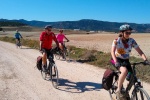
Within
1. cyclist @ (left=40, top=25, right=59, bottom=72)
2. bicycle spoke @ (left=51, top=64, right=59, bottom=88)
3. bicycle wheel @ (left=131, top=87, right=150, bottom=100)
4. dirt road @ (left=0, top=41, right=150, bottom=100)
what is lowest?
dirt road @ (left=0, top=41, right=150, bottom=100)

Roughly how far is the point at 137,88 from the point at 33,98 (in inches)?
142

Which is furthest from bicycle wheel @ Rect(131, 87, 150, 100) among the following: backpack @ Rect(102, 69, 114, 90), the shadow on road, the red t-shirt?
the red t-shirt

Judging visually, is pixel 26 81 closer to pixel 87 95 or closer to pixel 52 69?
pixel 52 69

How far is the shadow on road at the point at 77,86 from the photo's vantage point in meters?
9.22

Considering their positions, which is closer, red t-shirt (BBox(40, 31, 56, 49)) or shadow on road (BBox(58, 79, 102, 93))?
shadow on road (BBox(58, 79, 102, 93))

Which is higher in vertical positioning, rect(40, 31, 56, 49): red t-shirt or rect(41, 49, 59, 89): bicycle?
rect(40, 31, 56, 49): red t-shirt

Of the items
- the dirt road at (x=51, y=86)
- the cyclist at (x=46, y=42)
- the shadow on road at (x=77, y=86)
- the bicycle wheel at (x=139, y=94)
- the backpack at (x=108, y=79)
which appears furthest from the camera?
the cyclist at (x=46, y=42)

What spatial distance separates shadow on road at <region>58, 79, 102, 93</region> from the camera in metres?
9.22

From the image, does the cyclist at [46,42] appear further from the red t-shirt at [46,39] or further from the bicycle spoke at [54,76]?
the bicycle spoke at [54,76]

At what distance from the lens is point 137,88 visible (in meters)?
5.80

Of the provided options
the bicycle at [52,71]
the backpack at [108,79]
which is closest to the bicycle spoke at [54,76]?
the bicycle at [52,71]

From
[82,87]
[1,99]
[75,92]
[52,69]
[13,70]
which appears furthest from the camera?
[13,70]

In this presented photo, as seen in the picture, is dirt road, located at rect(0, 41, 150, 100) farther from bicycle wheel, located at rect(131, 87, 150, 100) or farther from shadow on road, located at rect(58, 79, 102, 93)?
bicycle wheel, located at rect(131, 87, 150, 100)

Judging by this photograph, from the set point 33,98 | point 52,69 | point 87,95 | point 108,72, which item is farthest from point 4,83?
point 108,72
